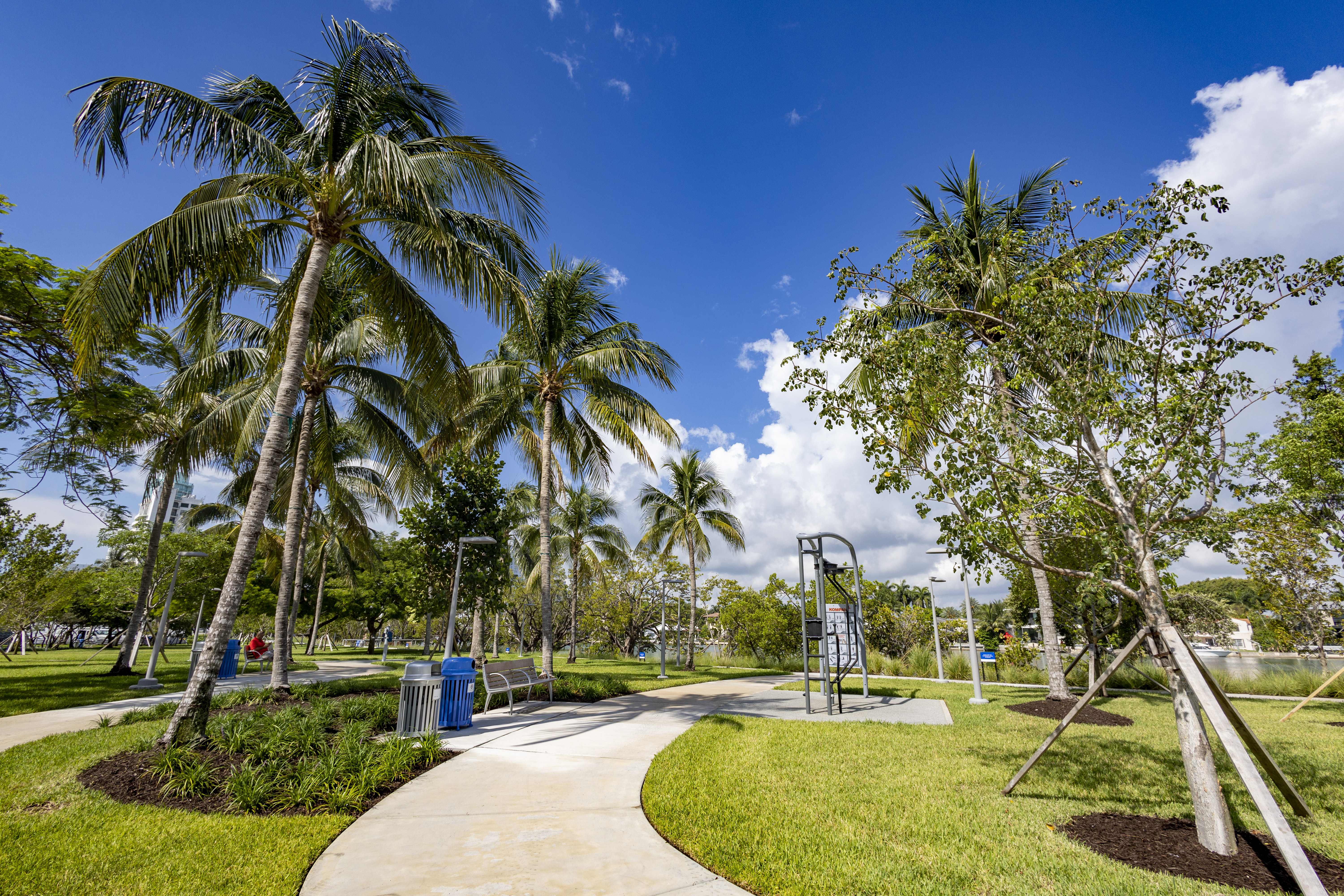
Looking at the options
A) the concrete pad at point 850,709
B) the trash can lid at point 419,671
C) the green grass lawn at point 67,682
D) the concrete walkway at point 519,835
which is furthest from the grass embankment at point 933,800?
the green grass lawn at point 67,682

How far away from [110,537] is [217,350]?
88.9 feet

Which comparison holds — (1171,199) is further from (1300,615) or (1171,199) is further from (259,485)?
(1300,615)

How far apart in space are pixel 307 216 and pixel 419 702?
23.6 ft

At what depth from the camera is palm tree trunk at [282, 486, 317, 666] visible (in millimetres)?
11383

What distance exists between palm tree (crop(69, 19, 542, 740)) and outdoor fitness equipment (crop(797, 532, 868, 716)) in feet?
24.6

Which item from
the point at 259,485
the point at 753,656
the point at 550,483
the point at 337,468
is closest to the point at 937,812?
the point at 259,485

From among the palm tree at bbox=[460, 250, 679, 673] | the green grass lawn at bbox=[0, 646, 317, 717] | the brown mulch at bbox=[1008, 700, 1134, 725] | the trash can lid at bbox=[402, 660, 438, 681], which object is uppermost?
the palm tree at bbox=[460, 250, 679, 673]

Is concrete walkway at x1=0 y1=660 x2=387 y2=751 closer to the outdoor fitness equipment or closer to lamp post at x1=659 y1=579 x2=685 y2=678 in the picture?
lamp post at x1=659 y1=579 x2=685 y2=678

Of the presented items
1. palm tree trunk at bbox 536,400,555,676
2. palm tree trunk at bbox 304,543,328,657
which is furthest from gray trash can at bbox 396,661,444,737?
palm tree trunk at bbox 304,543,328,657

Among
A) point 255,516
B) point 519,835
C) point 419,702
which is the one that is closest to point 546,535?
point 419,702

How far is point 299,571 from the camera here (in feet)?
57.1

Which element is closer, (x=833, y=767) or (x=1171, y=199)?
(x=1171, y=199)

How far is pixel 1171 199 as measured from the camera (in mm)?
4699

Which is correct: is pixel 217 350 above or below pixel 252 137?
below
